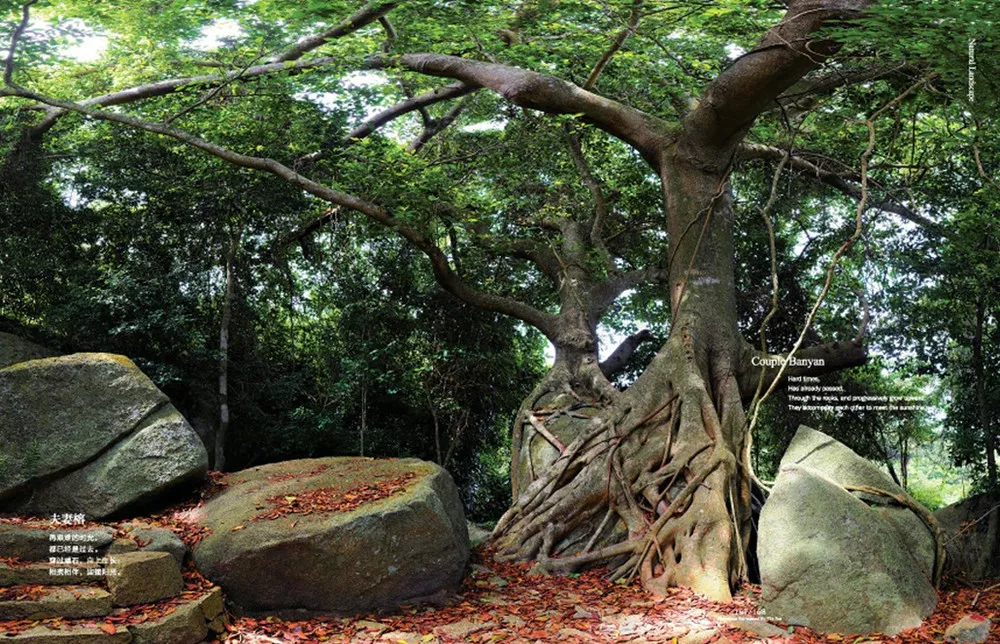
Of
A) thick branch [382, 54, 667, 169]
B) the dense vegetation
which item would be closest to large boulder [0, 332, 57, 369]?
the dense vegetation

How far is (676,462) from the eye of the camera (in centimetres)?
714

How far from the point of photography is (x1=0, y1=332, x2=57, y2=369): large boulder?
914 centimetres

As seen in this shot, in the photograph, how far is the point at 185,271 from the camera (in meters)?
10.8

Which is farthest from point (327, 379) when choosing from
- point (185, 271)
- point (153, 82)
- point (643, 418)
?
point (643, 418)

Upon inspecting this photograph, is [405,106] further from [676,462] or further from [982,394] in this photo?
[982,394]

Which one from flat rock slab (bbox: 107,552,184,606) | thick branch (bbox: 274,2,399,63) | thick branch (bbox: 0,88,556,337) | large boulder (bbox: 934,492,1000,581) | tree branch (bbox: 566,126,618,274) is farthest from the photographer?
tree branch (bbox: 566,126,618,274)

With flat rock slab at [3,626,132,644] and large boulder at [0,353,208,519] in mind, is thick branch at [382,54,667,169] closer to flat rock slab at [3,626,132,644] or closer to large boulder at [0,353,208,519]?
large boulder at [0,353,208,519]

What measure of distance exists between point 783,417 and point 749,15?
18.8 ft

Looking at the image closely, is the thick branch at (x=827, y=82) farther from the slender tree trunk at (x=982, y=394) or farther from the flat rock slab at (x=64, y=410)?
the flat rock slab at (x=64, y=410)

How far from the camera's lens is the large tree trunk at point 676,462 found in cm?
664

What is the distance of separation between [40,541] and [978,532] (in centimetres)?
954

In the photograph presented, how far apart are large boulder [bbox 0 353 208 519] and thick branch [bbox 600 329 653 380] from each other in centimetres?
725

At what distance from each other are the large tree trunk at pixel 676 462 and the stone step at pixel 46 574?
11.4 feet

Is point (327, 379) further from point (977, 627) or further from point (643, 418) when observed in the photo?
point (977, 627)
